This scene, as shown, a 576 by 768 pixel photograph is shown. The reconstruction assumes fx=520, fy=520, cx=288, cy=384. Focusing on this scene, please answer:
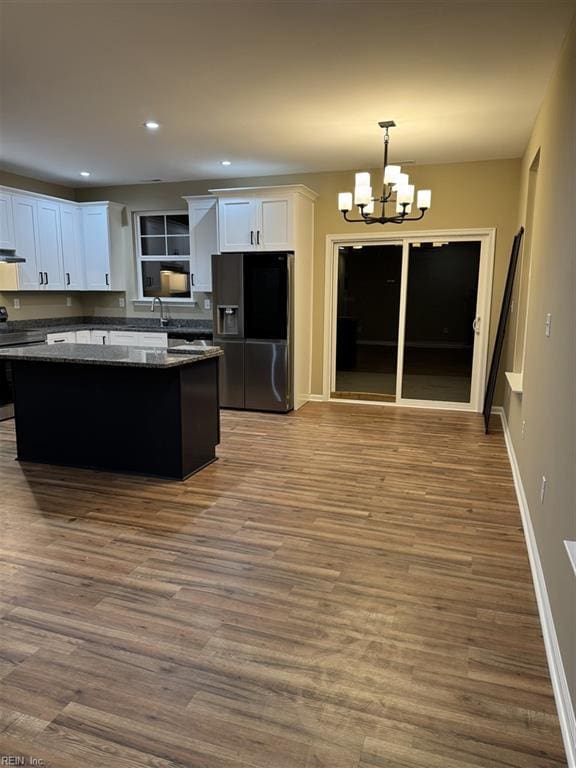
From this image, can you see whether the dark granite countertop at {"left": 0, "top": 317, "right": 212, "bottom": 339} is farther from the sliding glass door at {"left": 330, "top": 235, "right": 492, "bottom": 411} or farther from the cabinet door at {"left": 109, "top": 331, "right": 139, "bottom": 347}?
the sliding glass door at {"left": 330, "top": 235, "right": 492, "bottom": 411}

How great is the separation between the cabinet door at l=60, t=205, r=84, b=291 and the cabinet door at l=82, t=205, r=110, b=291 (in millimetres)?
67

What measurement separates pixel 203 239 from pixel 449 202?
3000mm

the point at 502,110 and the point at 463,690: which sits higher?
the point at 502,110

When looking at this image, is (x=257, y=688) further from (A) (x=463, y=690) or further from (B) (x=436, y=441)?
(B) (x=436, y=441)

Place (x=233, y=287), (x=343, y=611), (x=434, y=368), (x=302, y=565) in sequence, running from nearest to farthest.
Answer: (x=343, y=611)
(x=302, y=565)
(x=233, y=287)
(x=434, y=368)

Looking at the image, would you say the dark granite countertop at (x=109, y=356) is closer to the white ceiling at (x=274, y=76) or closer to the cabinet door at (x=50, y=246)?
the white ceiling at (x=274, y=76)

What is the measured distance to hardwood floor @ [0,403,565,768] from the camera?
164 cm

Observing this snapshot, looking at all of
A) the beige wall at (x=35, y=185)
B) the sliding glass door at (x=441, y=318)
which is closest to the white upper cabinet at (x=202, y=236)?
the beige wall at (x=35, y=185)

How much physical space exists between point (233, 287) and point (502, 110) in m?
3.19

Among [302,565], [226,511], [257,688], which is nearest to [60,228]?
[226,511]

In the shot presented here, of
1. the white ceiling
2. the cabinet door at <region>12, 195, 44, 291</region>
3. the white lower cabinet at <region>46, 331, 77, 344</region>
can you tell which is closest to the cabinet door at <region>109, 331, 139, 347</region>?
the white lower cabinet at <region>46, 331, 77, 344</region>

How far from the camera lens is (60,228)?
6.74 m

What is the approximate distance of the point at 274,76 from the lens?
3459 mm

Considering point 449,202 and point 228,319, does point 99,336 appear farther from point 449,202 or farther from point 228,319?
point 449,202
